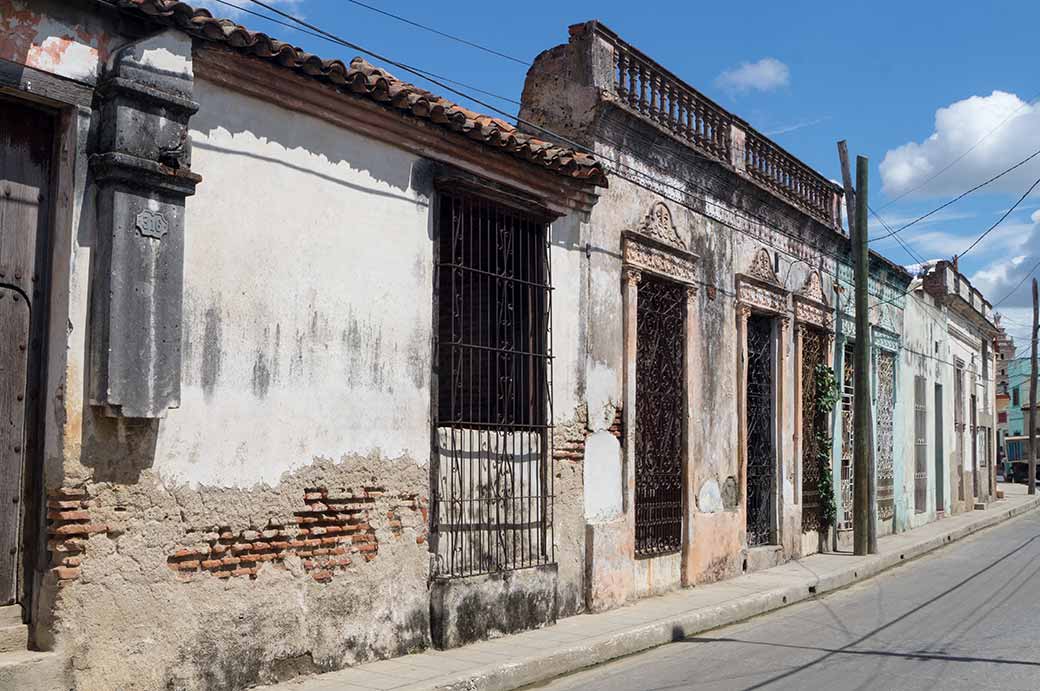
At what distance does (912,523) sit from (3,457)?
1861 cm

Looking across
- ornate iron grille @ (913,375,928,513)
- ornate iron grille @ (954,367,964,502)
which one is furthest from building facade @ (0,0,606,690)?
ornate iron grille @ (954,367,964,502)

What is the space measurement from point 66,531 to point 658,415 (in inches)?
278

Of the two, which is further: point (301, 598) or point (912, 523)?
point (912, 523)

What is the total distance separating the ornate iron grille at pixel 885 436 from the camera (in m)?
19.2

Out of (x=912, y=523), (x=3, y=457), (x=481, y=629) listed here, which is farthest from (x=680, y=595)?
(x=912, y=523)

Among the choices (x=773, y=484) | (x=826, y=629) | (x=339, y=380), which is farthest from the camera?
(x=773, y=484)

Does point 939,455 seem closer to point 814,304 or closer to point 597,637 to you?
point 814,304

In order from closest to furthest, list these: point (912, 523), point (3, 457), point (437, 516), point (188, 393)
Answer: point (3, 457) < point (188, 393) < point (437, 516) < point (912, 523)

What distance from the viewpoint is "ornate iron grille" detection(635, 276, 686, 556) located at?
1105 cm

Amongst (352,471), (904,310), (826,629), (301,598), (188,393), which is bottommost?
(826,629)

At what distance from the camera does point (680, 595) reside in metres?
11.1

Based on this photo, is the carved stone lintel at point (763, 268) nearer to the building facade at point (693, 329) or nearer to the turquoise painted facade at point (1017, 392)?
the building facade at point (693, 329)

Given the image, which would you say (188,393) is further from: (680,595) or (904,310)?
(904,310)

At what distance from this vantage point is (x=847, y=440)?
17.2m
